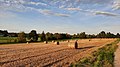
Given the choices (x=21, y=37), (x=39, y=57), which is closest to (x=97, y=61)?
(x=39, y=57)

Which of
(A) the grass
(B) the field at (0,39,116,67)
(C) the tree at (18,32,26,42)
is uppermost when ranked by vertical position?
(C) the tree at (18,32,26,42)

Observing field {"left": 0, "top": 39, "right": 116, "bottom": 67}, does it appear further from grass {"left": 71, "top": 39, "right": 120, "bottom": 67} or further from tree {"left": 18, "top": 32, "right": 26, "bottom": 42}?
tree {"left": 18, "top": 32, "right": 26, "bottom": 42}

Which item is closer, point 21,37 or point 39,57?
point 39,57

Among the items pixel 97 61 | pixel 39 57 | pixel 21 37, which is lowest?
pixel 97 61

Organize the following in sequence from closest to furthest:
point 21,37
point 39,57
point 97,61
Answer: point 97,61 < point 39,57 < point 21,37

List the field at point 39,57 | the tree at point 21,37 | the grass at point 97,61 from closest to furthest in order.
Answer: the grass at point 97,61 < the field at point 39,57 < the tree at point 21,37

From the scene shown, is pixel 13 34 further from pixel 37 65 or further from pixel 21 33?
pixel 37 65

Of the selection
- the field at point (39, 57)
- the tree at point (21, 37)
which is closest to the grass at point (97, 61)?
the field at point (39, 57)

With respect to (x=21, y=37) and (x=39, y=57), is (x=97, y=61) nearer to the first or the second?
(x=39, y=57)

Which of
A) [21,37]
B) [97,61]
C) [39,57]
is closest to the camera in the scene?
[97,61]

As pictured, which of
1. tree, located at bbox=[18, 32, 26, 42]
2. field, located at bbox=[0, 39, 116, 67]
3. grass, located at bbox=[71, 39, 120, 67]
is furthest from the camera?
tree, located at bbox=[18, 32, 26, 42]

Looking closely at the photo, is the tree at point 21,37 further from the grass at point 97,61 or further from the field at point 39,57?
the grass at point 97,61

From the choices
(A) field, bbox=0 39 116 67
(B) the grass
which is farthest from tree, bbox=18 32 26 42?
A: (B) the grass

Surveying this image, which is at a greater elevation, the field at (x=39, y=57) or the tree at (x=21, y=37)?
the tree at (x=21, y=37)
